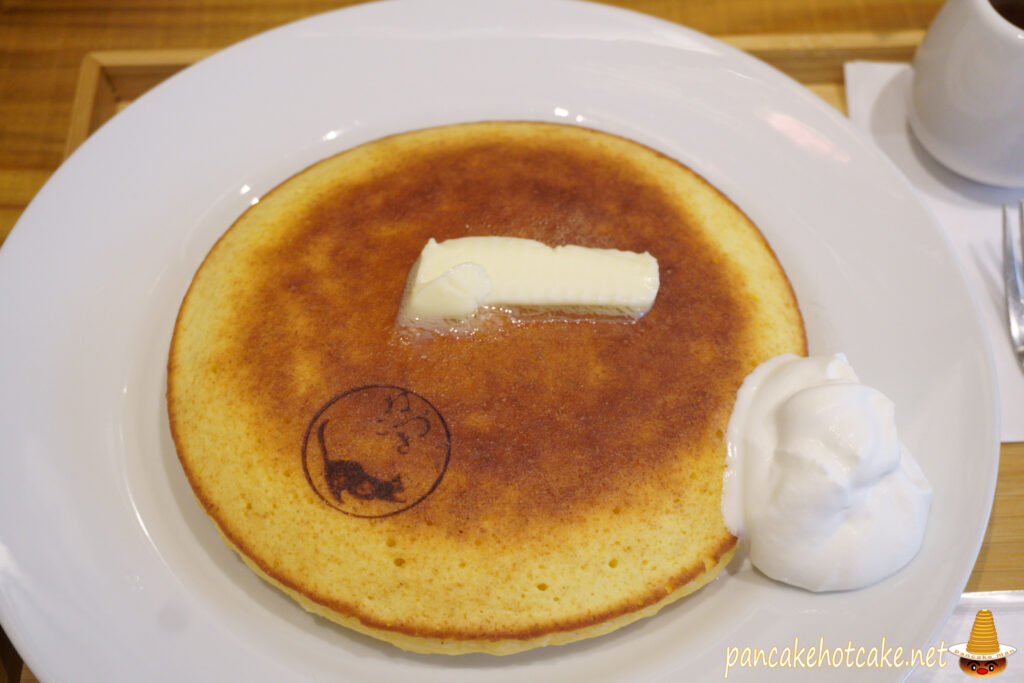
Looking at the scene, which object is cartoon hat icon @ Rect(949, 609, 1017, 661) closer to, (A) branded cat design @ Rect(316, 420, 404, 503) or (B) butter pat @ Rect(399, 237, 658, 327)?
(B) butter pat @ Rect(399, 237, 658, 327)

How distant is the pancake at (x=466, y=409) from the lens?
3.41 feet

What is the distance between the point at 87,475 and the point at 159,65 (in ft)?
3.50

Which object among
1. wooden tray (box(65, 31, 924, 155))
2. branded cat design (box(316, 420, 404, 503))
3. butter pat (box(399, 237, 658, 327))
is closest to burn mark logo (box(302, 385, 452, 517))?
branded cat design (box(316, 420, 404, 503))

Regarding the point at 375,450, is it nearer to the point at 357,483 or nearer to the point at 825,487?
the point at 357,483

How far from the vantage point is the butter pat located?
116cm

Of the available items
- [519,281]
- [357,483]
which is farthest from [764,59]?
[357,483]

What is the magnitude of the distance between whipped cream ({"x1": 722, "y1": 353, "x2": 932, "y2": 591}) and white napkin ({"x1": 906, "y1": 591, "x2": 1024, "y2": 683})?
0.68ft

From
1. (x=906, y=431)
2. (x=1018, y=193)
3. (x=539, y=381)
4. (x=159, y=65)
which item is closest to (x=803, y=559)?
(x=906, y=431)

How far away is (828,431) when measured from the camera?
1015mm

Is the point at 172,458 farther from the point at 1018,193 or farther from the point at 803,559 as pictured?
the point at 1018,193

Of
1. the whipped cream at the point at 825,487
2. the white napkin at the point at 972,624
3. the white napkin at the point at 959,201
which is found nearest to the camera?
the whipped cream at the point at 825,487

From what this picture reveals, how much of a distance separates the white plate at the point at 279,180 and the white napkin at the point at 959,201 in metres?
0.16

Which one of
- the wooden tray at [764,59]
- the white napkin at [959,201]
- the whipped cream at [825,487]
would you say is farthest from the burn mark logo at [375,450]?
the wooden tray at [764,59]

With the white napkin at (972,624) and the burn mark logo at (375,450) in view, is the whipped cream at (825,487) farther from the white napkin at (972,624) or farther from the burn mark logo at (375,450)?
the burn mark logo at (375,450)
